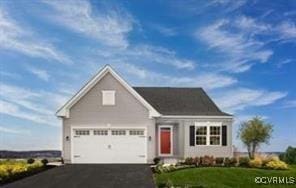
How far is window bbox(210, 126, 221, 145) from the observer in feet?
115

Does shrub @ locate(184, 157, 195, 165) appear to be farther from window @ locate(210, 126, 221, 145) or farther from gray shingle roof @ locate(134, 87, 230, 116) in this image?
gray shingle roof @ locate(134, 87, 230, 116)

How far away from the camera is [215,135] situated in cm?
3497

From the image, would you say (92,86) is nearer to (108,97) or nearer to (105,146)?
(108,97)

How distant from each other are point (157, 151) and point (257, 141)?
351 inches

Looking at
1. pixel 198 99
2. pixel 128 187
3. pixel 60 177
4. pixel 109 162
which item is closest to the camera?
pixel 128 187

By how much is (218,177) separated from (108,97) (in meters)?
11.6

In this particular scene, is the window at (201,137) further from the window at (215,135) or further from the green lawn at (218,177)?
the green lawn at (218,177)

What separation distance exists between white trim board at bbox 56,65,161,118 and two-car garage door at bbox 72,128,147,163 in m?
1.45

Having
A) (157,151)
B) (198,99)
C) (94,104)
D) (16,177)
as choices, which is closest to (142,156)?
(157,151)

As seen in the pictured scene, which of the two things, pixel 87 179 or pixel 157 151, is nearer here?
pixel 87 179

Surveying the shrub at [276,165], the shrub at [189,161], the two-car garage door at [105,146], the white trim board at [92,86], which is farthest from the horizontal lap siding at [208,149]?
the shrub at [276,165]

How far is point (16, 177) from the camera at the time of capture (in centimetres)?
2475

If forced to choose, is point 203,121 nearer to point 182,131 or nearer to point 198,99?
point 182,131

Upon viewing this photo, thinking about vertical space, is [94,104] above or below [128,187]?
above
